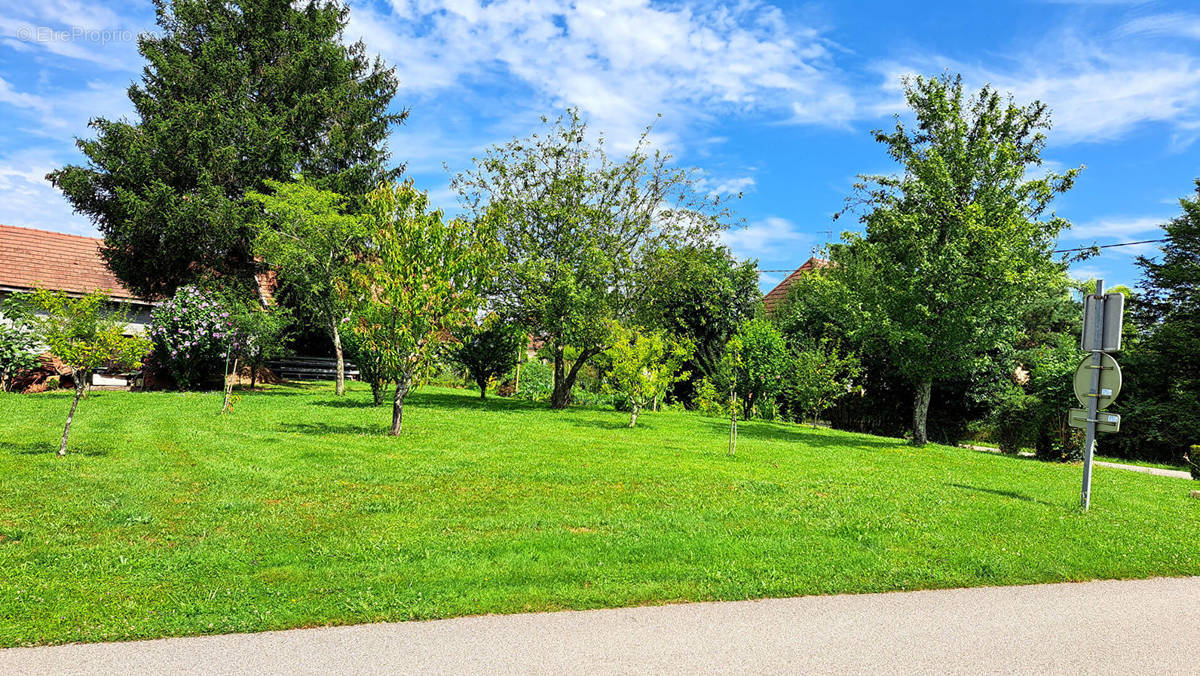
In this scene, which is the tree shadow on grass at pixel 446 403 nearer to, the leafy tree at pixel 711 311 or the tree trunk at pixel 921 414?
the leafy tree at pixel 711 311

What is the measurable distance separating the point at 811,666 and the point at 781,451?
35.6 feet

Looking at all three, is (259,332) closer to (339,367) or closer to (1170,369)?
(339,367)

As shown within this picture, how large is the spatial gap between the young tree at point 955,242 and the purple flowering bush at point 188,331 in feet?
70.8

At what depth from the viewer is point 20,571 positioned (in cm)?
504

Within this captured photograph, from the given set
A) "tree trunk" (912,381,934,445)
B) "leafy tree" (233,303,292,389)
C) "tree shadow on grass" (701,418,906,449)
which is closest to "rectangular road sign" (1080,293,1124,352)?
"tree shadow on grass" (701,418,906,449)

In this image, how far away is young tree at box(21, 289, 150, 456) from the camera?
9.72 m

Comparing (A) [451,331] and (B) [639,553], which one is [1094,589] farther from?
(A) [451,331]

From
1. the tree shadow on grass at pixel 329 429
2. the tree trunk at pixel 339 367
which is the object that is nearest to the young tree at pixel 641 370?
the tree shadow on grass at pixel 329 429

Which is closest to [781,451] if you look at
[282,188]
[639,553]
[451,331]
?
[451,331]

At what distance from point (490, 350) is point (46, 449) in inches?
621

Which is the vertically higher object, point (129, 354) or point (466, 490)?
point (129, 354)

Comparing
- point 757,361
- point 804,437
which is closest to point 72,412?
point 757,361

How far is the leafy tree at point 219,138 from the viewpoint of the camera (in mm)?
23906

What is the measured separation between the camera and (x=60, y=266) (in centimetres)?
2775
